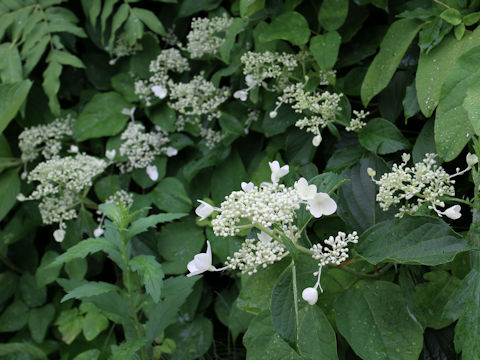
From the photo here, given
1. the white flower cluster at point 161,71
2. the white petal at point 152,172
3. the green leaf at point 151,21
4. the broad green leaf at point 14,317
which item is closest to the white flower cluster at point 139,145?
the white petal at point 152,172

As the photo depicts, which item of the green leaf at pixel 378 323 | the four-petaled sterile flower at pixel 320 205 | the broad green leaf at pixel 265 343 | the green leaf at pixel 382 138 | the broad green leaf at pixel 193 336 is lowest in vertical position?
the broad green leaf at pixel 193 336

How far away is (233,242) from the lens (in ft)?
5.44

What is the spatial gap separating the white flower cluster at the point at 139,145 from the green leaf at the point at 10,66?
47 cm

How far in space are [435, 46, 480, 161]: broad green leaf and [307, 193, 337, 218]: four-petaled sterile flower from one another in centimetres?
34

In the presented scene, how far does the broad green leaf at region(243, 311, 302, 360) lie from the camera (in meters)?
1.19

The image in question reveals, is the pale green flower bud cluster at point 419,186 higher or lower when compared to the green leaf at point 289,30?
lower

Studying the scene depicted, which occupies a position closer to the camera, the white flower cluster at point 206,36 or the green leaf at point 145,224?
the green leaf at point 145,224

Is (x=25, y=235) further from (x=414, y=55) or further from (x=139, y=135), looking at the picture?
(x=414, y=55)

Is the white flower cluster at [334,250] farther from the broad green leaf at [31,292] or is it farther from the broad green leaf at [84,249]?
the broad green leaf at [31,292]

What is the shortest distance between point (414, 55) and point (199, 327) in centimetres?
130

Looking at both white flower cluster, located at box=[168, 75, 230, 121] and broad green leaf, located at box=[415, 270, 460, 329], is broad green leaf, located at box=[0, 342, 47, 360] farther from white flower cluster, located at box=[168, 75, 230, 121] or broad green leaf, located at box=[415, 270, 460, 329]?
broad green leaf, located at box=[415, 270, 460, 329]

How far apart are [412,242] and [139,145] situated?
1245 mm

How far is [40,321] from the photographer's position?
2.09 m

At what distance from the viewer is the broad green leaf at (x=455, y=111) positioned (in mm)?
1127
